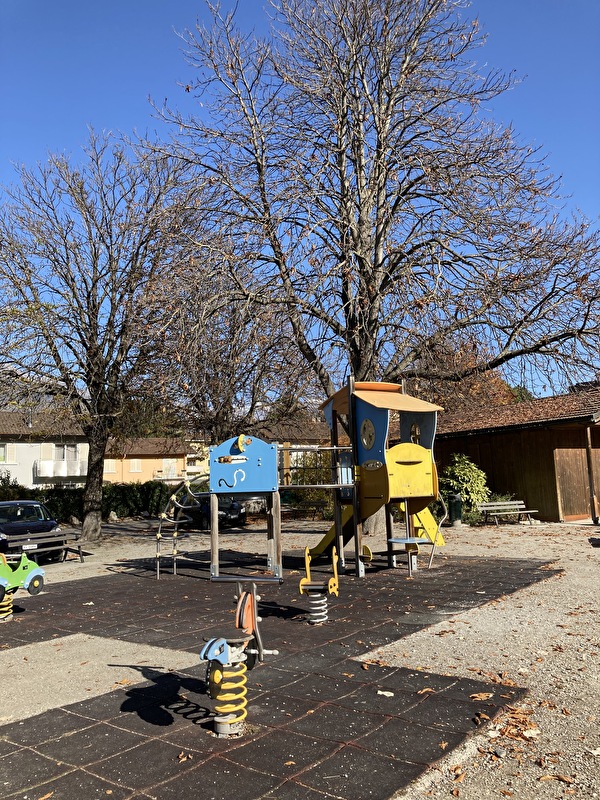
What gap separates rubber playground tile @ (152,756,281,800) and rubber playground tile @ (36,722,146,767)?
0.71 m

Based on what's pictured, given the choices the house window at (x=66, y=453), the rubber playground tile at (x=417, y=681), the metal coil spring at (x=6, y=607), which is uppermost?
the house window at (x=66, y=453)

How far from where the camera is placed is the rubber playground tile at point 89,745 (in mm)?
4715

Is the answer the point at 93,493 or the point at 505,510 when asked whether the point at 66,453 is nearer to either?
the point at 93,493

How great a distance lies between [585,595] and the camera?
33.0ft

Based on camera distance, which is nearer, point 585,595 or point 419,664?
point 419,664

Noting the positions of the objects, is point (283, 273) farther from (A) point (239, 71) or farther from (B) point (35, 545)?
(B) point (35, 545)

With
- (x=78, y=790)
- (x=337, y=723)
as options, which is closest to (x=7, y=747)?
(x=78, y=790)

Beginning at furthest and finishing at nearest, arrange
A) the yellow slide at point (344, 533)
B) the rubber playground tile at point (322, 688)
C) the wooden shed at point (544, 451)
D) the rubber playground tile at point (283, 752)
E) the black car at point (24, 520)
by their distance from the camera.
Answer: the wooden shed at point (544, 451)
the black car at point (24, 520)
the yellow slide at point (344, 533)
the rubber playground tile at point (322, 688)
the rubber playground tile at point (283, 752)

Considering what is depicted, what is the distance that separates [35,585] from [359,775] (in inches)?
349

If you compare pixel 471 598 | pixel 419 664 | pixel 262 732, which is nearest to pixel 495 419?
pixel 471 598

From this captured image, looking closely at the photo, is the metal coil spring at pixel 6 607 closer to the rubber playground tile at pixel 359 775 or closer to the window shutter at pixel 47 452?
the rubber playground tile at pixel 359 775

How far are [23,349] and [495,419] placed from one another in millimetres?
16045

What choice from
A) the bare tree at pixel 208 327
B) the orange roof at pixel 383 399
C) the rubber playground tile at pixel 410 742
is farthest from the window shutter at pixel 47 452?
the rubber playground tile at pixel 410 742

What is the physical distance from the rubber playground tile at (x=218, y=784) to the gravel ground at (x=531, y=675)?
2.95ft
